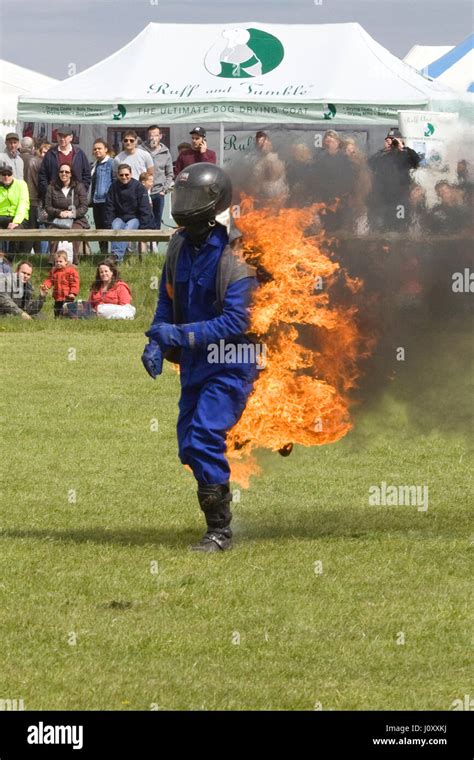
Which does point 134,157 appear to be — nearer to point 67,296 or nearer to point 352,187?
point 67,296

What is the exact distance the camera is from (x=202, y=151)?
2447cm

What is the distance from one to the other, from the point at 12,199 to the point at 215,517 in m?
15.6

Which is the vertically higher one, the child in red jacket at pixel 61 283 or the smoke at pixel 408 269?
the child in red jacket at pixel 61 283

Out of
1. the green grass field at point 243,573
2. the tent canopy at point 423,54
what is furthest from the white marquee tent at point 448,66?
the green grass field at point 243,573

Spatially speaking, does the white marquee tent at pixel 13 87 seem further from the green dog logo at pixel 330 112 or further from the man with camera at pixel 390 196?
the man with camera at pixel 390 196

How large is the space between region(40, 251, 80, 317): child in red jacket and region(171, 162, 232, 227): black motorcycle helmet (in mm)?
12286

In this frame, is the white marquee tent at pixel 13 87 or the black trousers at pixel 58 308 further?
the white marquee tent at pixel 13 87

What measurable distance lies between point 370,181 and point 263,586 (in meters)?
2.97

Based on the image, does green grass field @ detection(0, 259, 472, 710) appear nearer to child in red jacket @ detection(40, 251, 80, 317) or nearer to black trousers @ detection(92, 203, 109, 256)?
child in red jacket @ detection(40, 251, 80, 317)

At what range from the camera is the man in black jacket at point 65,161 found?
80.7 ft

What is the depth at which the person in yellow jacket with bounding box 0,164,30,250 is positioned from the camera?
24.0 m

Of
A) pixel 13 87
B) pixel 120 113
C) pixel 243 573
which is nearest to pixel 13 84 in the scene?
pixel 13 87

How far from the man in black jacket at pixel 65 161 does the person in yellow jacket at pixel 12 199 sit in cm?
64
